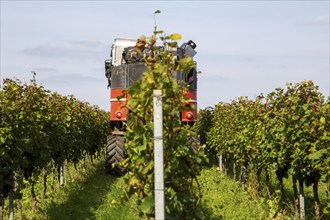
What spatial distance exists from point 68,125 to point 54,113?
4.41 ft

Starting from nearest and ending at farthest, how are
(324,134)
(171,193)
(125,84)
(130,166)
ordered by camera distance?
1. (171,193)
2. (130,166)
3. (324,134)
4. (125,84)

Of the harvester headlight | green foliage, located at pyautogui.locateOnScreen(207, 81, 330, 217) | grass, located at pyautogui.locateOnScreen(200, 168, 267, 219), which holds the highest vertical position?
the harvester headlight

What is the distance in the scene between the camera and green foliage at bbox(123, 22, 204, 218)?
17.7ft

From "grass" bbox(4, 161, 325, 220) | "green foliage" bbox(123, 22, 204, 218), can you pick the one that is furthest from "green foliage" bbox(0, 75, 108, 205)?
"green foliage" bbox(123, 22, 204, 218)

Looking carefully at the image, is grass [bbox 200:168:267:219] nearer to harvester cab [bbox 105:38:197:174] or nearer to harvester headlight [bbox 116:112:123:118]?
harvester cab [bbox 105:38:197:174]

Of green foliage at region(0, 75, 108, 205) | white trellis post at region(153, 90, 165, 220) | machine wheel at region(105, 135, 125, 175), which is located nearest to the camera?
white trellis post at region(153, 90, 165, 220)

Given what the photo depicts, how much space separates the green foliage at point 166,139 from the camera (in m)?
5.39

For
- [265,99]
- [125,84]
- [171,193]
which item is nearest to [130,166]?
[171,193]

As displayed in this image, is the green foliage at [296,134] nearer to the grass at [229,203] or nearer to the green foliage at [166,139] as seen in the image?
the grass at [229,203]

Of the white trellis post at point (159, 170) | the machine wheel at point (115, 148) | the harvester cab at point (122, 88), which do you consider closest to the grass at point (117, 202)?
the machine wheel at point (115, 148)

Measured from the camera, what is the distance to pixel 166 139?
550cm

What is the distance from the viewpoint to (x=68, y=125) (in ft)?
47.2

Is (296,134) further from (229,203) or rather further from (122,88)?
(122,88)

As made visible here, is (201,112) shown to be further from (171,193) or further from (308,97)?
(171,193)
